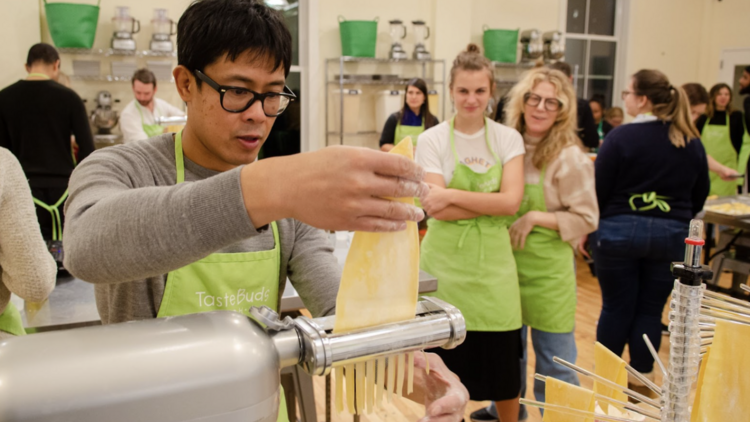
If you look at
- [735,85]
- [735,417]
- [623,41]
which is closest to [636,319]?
[735,417]

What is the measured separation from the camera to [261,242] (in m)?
1.09

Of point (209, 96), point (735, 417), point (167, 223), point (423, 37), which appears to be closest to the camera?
point (167, 223)

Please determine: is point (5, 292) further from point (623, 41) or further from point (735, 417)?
point (623, 41)

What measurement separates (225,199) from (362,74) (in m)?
5.37

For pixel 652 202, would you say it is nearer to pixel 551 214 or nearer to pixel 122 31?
pixel 551 214

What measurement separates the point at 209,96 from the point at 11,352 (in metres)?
0.56

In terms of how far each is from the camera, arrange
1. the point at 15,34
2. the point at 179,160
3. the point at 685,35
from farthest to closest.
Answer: the point at 685,35 → the point at 15,34 → the point at 179,160

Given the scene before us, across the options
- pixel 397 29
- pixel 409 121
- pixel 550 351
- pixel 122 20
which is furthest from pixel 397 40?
pixel 550 351

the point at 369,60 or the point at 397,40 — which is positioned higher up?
the point at 397,40

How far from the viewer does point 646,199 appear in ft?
8.54

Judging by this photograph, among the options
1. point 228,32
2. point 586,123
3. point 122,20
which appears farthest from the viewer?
point 122,20

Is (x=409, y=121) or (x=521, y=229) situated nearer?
(x=521, y=229)

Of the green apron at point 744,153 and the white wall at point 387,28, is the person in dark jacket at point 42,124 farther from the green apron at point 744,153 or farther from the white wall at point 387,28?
the green apron at point 744,153

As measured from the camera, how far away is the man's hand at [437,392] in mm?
712
